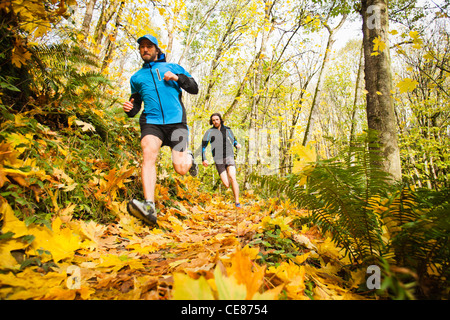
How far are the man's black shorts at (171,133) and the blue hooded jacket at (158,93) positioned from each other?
0.21ft

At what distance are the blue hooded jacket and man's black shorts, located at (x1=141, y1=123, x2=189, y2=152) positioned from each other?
64 mm

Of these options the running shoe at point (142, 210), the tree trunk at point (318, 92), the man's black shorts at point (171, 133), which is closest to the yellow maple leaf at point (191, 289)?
the running shoe at point (142, 210)

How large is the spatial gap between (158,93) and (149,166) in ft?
3.24

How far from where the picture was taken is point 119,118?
137 inches

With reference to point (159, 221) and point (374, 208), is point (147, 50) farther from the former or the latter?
point (374, 208)

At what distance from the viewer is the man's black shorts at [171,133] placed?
2.60 m

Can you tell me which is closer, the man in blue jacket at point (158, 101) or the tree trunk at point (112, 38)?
the man in blue jacket at point (158, 101)

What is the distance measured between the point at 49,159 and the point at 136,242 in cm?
111

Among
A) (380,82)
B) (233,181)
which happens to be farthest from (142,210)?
(380,82)

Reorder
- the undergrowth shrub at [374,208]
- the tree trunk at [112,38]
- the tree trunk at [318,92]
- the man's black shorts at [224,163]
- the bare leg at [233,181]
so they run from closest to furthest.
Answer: the undergrowth shrub at [374,208] < the bare leg at [233,181] < the man's black shorts at [224,163] < the tree trunk at [112,38] < the tree trunk at [318,92]

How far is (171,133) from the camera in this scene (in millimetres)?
2799

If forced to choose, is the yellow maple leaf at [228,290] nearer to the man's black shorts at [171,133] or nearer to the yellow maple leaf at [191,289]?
the yellow maple leaf at [191,289]
